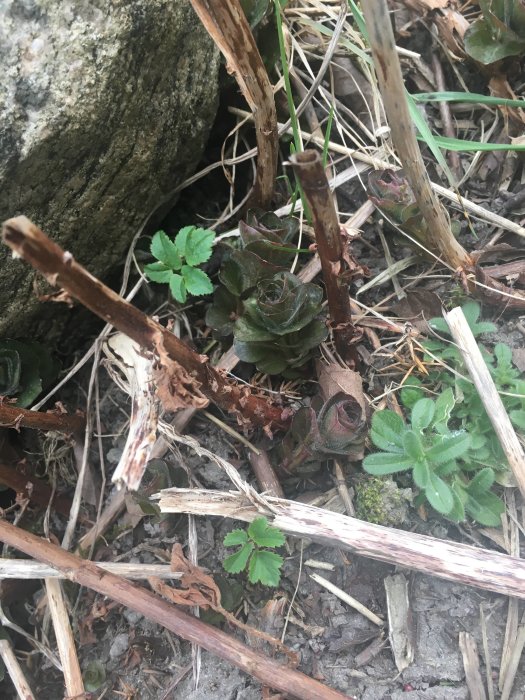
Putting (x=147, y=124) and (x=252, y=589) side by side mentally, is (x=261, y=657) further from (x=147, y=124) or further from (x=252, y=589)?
(x=147, y=124)

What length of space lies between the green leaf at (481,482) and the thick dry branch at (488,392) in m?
0.07

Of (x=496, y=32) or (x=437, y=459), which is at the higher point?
(x=496, y=32)

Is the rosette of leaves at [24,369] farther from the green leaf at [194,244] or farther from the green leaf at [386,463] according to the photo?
the green leaf at [386,463]

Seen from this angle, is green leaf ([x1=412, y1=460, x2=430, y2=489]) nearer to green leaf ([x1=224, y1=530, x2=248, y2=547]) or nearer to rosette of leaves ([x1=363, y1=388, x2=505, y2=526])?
rosette of leaves ([x1=363, y1=388, x2=505, y2=526])

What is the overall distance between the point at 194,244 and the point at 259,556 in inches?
33.4

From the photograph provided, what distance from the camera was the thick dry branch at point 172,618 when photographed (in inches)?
55.0

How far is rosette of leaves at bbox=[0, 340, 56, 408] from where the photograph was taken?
1708mm

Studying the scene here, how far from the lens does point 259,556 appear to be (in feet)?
4.92

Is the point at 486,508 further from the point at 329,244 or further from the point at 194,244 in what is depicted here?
the point at 194,244

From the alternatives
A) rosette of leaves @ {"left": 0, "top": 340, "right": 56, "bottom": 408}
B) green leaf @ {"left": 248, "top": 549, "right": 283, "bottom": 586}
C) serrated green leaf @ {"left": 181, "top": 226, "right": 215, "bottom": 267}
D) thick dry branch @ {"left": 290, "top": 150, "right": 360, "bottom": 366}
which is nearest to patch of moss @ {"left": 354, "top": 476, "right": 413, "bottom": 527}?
green leaf @ {"left": 248, "top": 549, "right": 283, "bottom": 586}

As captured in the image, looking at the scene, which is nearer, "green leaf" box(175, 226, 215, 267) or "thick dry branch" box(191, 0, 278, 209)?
"thick dry branch" box(191, 0, 278, 209)

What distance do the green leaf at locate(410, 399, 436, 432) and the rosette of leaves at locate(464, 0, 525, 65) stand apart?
3.73 feet

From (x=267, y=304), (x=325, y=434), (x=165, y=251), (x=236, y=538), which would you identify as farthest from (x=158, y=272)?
(x=236, y=538)

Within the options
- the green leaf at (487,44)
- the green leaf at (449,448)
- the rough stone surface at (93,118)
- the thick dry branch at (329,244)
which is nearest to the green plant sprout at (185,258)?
the rough stone surface at (93,118)
